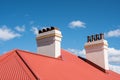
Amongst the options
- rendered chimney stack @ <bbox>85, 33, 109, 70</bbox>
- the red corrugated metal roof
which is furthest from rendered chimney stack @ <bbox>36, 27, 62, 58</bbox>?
rendered chimney stack @ <bbox>85, 33, 109, 70</bbox>

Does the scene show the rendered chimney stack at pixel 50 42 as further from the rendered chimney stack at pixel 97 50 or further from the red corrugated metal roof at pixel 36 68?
the rendered chimney stack at pixel 97 50

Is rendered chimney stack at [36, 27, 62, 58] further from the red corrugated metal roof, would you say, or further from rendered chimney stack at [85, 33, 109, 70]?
rendered chimney stack at [85, 33, 109, 70]

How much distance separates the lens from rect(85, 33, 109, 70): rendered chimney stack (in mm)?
30558

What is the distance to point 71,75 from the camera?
821 inches

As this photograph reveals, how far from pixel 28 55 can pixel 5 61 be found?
2.52 metres

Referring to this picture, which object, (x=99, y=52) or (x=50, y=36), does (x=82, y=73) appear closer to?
(x=50, y=36)

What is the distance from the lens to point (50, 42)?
25.4m

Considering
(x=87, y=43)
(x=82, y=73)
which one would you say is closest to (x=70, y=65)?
(x=82, y=73)

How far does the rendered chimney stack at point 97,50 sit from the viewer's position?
30.6 metres

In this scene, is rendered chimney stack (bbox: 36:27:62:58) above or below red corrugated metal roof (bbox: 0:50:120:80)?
above

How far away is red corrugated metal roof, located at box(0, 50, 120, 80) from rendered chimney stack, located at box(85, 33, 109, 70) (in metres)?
6.19

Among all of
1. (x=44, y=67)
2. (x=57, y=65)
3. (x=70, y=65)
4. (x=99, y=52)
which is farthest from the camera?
(x=99, y=52)

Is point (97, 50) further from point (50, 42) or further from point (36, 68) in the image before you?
point (36, 68)

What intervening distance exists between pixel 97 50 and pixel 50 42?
25.0ft
